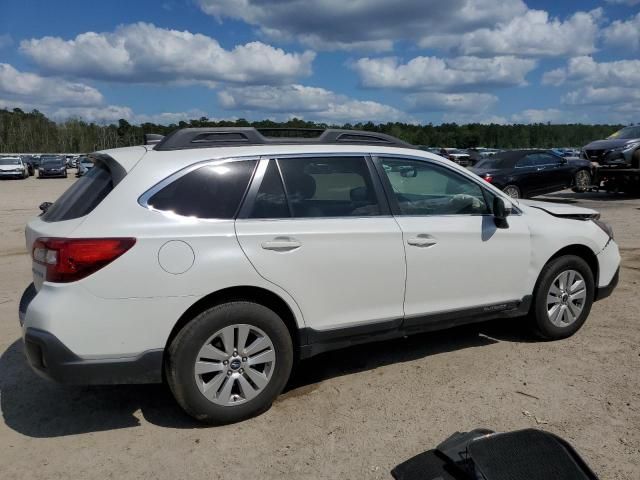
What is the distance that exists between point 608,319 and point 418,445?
3.09 m

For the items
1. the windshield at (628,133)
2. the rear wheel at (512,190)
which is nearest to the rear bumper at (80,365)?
the rear wheel at (512,190)

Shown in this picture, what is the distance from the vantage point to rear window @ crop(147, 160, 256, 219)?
11.4ft

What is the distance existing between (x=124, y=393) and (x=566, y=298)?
12.2 ft

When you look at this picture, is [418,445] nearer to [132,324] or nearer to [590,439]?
[590,439]

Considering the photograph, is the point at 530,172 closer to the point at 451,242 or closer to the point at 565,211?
the point at 565,211

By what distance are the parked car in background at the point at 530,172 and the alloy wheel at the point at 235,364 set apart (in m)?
13.9

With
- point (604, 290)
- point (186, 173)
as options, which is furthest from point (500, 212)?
point (186, 173)

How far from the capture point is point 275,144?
399cm

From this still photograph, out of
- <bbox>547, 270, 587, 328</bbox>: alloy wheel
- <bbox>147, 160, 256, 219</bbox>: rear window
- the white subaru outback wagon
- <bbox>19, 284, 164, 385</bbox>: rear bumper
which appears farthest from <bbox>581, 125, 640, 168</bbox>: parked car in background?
<bbox>19, 284, 164, 385</bbox>: rear bumper

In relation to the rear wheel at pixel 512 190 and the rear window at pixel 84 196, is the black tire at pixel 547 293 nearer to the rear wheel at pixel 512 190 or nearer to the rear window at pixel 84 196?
the rear window at pixel 84 196

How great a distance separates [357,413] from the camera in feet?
12.4

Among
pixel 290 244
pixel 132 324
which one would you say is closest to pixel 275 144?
pixel 290 244

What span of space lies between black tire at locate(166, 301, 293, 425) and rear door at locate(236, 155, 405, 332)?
237 mm

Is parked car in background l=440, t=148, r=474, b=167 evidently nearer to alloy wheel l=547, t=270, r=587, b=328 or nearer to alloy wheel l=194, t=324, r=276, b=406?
alloy wheel l=547, t=270, r=587, b=328
